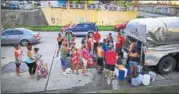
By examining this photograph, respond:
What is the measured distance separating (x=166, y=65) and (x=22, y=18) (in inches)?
1112

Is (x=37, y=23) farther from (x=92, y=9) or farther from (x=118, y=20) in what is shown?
(x=118, y=20)

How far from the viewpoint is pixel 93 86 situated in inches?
447

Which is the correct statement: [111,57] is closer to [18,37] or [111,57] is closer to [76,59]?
[76,59]

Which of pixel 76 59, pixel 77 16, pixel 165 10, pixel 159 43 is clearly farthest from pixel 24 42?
pixel 165 10

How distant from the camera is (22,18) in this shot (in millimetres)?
37500

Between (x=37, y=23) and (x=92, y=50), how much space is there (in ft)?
74.8

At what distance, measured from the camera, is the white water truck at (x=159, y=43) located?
1225cm

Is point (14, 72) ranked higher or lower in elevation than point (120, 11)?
lower

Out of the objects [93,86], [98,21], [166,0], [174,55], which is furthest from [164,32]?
[166,0]

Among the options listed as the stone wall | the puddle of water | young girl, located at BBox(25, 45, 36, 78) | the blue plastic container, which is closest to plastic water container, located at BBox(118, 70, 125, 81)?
the blue plastic container

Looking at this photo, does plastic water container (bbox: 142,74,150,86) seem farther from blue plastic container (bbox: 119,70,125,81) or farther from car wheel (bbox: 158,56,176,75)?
car wheel (bbox: 158,56,176,75)

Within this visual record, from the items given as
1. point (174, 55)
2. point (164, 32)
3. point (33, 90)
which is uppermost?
point (164, 32)

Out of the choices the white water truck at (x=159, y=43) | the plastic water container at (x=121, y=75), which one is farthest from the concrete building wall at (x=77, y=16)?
the plastic water container at (x=121, y=75)

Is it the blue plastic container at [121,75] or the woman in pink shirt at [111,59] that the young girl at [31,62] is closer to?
the woman in pink shirt at [111,59]
